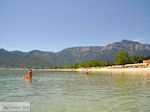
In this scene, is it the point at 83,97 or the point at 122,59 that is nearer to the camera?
the point at 83,97

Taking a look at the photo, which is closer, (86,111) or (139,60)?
(86,111)

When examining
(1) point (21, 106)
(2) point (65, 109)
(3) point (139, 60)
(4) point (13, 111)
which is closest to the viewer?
(4) point (13, 111)

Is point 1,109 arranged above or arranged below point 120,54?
below

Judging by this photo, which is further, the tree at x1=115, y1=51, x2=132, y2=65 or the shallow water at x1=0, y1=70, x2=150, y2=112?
the tree at x1=115, y1=51, x2=132, y2=65

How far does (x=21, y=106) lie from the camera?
39.4ft

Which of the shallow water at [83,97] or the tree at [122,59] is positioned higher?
the tree at [122,59]

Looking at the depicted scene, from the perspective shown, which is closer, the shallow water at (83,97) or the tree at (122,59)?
the shallow water at (83,97)

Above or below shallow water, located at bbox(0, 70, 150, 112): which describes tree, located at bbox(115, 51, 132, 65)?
above

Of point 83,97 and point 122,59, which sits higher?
point 122,59

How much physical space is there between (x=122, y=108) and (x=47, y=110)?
5.43 m

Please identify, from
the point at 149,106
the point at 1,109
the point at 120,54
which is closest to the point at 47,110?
the point at 1,109

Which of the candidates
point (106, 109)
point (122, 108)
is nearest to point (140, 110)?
point (122, 108)

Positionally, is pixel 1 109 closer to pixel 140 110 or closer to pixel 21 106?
pixel 21 106

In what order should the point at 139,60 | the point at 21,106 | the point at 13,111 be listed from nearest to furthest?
the point at 13,111 < the point at 21,106 < the point at 139,60
